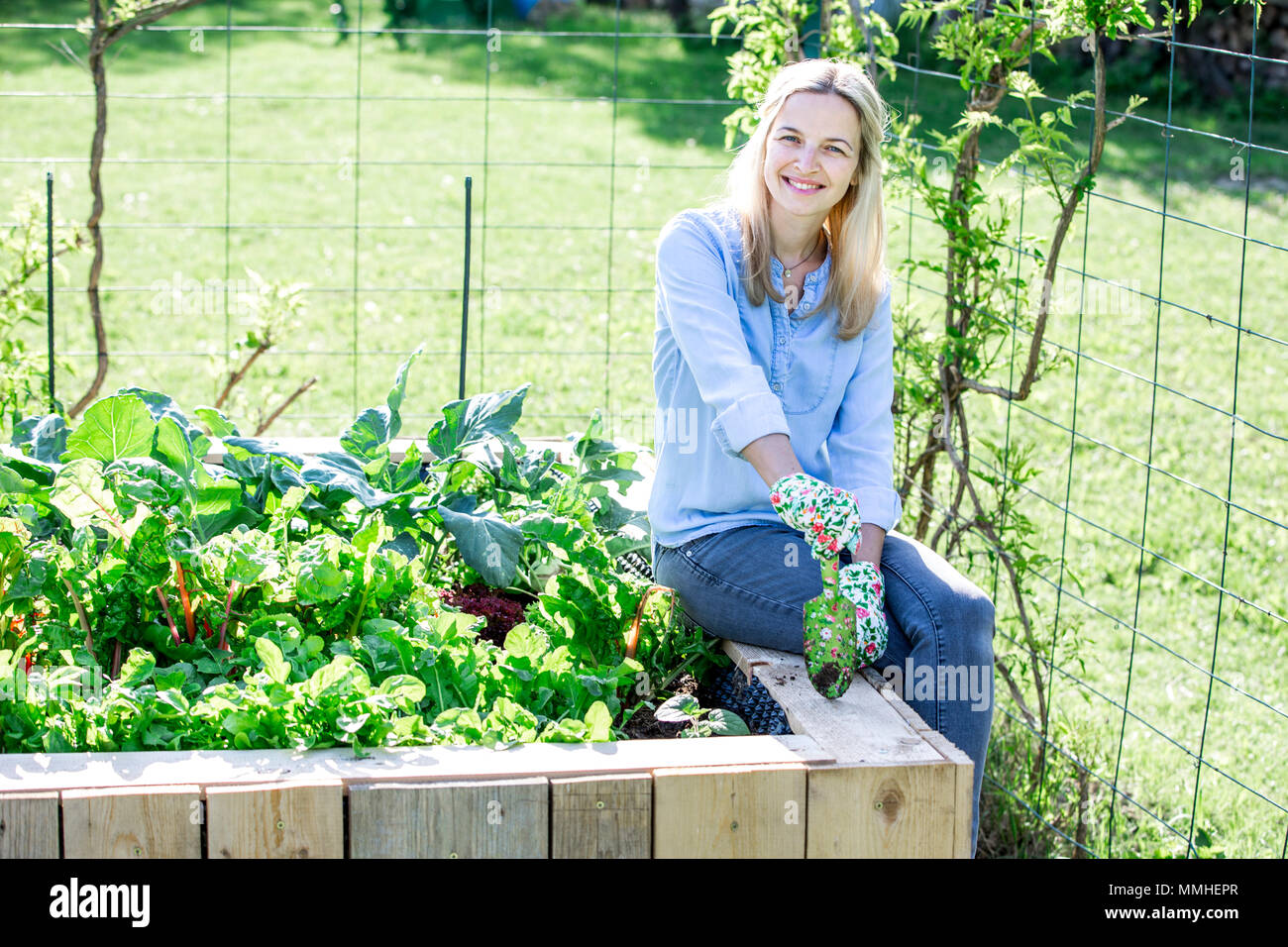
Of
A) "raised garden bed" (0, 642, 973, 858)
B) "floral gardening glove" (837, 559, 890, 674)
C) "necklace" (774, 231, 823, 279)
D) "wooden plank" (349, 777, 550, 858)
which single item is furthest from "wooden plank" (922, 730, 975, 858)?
"necklace" (774, 231, 823, 279)

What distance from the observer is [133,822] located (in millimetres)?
1616

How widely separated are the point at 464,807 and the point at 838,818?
1.57 feet

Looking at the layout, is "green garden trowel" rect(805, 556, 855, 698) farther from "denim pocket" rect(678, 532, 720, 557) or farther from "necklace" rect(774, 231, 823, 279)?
"necklace" rect(774, 231, 823, 279)

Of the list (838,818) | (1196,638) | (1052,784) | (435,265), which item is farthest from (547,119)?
(838,818)

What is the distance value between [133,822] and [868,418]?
1.38 metres

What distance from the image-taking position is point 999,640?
352 centimetres

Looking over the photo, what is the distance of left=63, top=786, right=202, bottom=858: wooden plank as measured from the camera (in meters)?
1.61

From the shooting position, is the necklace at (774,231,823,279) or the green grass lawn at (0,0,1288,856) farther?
the green grass lawn at (0,0,1288,856)

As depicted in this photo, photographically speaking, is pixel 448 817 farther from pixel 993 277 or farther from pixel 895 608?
pixel 993 277

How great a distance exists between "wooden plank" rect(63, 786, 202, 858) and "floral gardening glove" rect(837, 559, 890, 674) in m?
0.95

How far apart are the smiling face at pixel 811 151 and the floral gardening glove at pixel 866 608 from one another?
2.11 feet

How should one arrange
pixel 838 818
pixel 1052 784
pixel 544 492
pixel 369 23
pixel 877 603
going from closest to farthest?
1. pixel 838 818
2. pixel 877 603
3. pixel 544 492
4. pixel 1052 784
5. pixel 369 23

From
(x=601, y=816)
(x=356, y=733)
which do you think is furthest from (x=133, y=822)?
(x=601, y=816)

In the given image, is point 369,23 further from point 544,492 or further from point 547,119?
point 544,492
